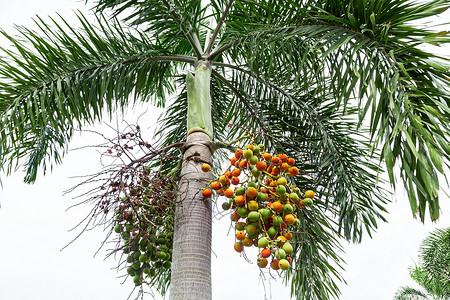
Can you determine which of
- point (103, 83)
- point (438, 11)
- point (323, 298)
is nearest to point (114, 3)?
point (103, 83)

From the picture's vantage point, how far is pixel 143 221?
196 cm

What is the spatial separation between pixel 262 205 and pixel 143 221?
66 centimetres

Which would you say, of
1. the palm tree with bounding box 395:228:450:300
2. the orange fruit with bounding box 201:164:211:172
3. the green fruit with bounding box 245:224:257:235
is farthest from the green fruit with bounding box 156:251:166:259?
the palm tree with bounding box 395:228:450:300

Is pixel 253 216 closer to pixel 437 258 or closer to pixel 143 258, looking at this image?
pixel 143 258

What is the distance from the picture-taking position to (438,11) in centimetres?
171

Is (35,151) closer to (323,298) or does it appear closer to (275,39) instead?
(275,39)

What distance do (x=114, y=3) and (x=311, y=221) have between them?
7.12ft

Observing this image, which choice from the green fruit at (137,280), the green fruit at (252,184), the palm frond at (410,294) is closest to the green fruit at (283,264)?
the green fruit at (252,184)

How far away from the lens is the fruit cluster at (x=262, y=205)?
1.67 meters

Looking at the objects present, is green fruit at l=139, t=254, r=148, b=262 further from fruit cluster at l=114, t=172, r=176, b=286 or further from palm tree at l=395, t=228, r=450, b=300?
palm tree at l=395, t=228, r=450, b=300

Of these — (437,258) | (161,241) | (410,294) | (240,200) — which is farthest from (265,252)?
(410,294)

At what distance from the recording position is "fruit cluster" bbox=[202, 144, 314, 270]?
1667mm

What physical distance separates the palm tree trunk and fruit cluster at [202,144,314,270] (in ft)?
0.63

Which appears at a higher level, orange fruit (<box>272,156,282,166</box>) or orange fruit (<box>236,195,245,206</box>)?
orange fruit (<box>272,156,282,166</box>)
